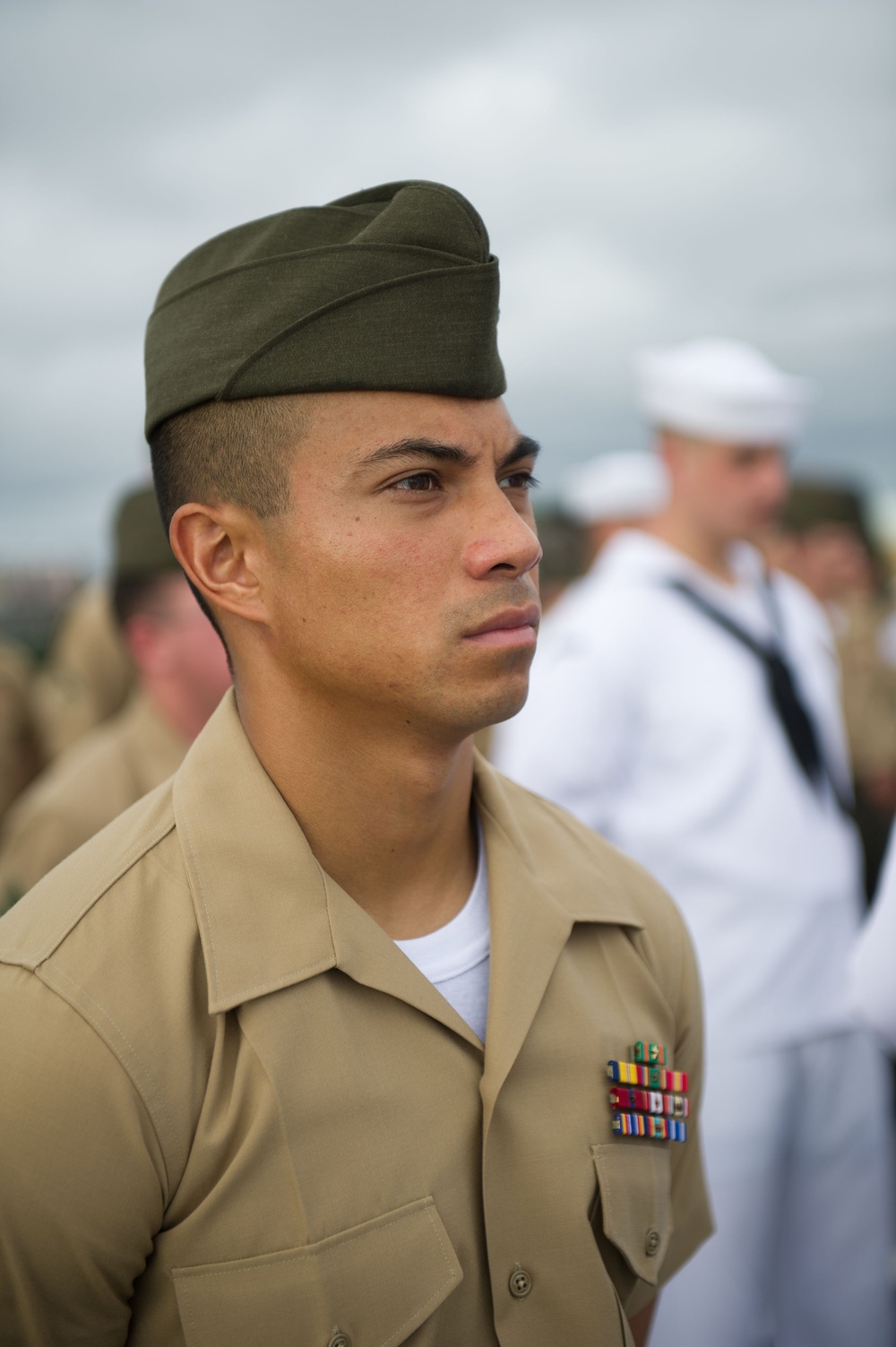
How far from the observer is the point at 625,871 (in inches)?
78.0

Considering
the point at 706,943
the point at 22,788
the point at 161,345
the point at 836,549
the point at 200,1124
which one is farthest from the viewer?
the point at 836,549

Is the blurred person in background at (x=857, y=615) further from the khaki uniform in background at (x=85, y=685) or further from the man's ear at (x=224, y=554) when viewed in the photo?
the man's ear at (x=224, y=554)

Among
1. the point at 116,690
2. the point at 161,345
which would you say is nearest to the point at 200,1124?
the point at 161,345

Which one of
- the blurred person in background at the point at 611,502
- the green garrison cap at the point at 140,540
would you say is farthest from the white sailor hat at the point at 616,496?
the green garrison cap at the point at 140,540

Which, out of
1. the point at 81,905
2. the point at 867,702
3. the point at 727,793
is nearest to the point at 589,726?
the point at 727,793

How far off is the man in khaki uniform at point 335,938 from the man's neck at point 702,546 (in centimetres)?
238

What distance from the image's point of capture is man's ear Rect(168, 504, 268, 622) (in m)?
1.64

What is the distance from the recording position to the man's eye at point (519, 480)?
1702 millimetres

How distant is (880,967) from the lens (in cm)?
240

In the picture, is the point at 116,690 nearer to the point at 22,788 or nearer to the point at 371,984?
the point at 22,788

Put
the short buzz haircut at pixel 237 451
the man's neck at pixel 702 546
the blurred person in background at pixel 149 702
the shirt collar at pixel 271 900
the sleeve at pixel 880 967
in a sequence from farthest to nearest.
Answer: the man's neck at pixel 702 546 < the blurred person in background at pixel 149 702 < the sleeve at pixel 880 967 < the short buzz haircut at pixel 237 451 < the shirt collar at pixel 271 900

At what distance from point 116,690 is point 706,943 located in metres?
3.37

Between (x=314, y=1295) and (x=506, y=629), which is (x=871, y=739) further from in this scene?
(x=314, y=1295)

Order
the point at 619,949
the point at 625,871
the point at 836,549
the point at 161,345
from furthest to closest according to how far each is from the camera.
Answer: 1. the point at 836,549
2. the point at 625,871
3. the point at 619,949
4. the point at 161,345
